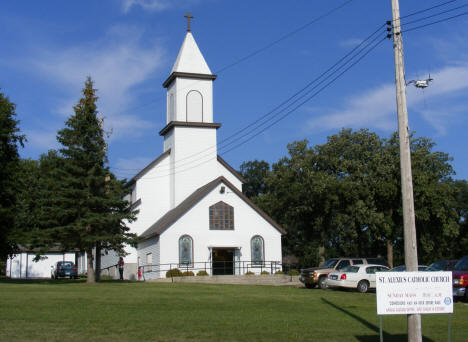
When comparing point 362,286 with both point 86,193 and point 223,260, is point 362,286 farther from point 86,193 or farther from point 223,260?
point 223,260

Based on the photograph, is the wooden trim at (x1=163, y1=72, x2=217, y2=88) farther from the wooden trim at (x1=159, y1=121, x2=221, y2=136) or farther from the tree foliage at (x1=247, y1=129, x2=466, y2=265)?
the tree foliage at (x1=247, y1=129, x2=466, y2=265)

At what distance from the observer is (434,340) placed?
14.2 m

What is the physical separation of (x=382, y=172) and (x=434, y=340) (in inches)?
1387

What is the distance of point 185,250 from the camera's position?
42375mm

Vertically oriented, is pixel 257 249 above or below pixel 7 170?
below

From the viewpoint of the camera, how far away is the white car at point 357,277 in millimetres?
28516

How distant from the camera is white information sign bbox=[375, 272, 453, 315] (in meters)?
11.8

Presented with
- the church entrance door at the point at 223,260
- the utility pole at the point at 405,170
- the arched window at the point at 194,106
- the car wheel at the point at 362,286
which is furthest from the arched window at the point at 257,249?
the utility pole at the point at 405,170

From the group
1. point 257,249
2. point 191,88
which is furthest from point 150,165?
point 257,249

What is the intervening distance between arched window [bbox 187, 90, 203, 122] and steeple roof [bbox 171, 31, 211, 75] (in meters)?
2.00

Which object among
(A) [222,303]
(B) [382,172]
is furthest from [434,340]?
(B) [382,172]

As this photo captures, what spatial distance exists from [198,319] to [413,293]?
6652 mm

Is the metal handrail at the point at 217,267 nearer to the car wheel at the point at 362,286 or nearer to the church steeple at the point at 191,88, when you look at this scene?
the church steeple at the point at 191,88

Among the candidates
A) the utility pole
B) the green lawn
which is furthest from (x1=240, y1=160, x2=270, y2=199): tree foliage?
the utility pole
